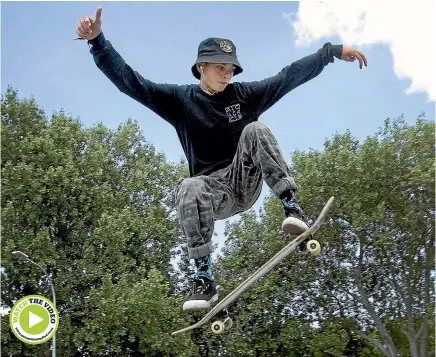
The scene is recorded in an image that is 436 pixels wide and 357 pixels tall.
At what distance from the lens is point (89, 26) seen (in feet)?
14.3

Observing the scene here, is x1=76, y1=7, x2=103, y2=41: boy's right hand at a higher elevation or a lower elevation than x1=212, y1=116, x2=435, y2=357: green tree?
lower

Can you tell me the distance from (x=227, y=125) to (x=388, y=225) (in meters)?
18.2

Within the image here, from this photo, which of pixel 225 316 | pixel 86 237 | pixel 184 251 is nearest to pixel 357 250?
pixel 184 251

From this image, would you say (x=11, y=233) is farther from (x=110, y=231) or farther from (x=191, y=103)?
(x=191, y=103)

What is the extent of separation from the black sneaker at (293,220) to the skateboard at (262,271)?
4 centimetres

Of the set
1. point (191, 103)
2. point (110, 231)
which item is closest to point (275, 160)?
point (191, 103)

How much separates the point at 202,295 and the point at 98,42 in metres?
2.11

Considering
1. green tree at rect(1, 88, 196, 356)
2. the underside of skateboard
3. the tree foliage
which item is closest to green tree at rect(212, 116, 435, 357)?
the tree foliage

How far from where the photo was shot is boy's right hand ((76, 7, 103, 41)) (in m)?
4.34

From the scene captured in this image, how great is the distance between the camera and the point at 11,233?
800 inches

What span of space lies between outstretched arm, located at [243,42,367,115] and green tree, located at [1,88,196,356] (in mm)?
16121

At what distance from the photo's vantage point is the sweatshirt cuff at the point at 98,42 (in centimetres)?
448

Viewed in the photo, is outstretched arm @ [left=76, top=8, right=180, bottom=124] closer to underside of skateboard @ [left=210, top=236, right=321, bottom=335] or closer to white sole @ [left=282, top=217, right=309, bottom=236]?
white sole @ [left=282, top=217, right=309, bottom=236]

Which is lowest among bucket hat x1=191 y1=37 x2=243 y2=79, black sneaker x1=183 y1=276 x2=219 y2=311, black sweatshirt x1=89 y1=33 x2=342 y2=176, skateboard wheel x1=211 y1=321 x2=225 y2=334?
skateboard wheel x1=211 y1=321 x2=225 y2=334
